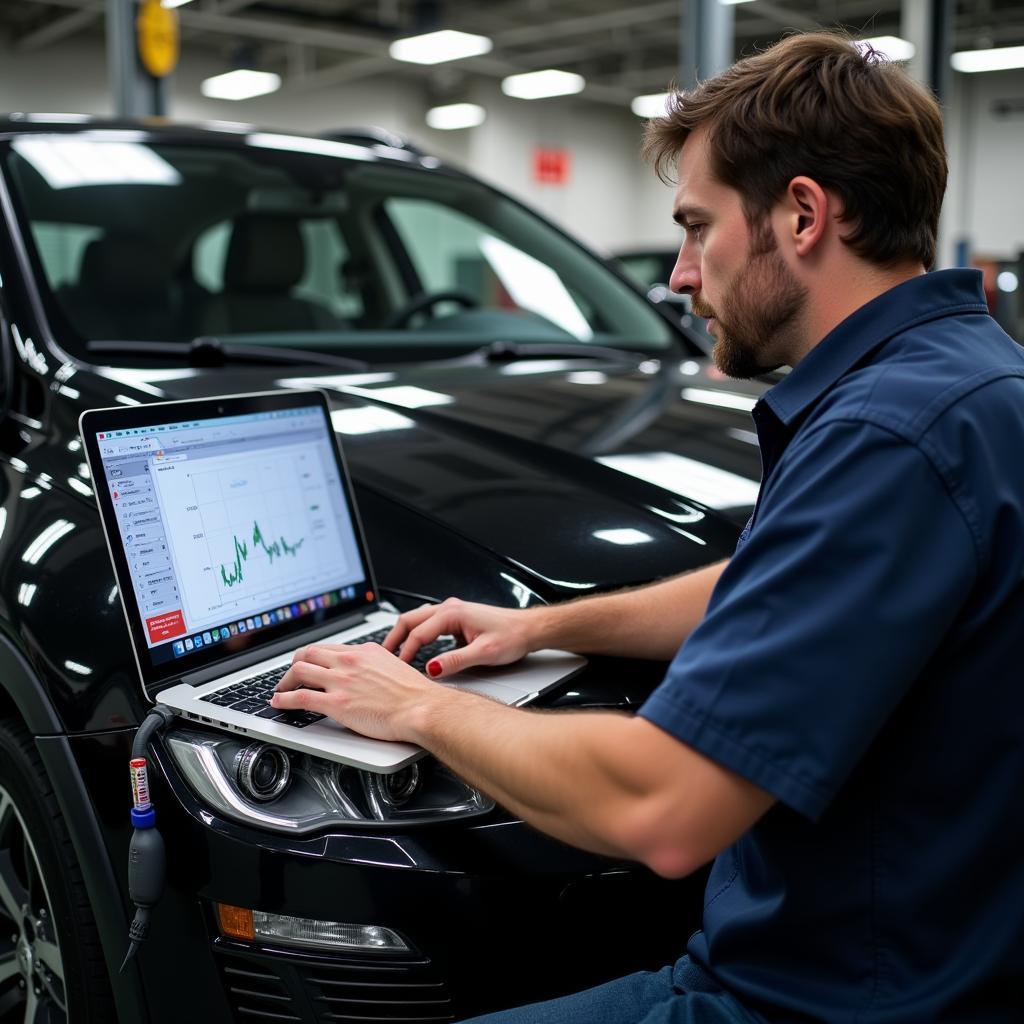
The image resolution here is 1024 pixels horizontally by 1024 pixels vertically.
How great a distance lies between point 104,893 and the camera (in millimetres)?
1418

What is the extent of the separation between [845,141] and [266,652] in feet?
3.09

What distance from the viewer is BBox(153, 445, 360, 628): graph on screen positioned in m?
1.48

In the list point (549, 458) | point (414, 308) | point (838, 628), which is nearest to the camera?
point (838, 628)

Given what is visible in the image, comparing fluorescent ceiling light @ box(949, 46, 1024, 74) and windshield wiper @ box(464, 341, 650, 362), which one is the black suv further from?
fluorescent ceiling light @ box(949, 46, 1024, 74)

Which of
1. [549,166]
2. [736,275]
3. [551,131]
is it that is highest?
[736,275]

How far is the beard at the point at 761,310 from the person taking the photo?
3.61 ft

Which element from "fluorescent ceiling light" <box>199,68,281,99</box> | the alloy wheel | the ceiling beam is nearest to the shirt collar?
the alloy wheel

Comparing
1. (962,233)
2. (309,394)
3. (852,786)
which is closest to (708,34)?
(309,394)

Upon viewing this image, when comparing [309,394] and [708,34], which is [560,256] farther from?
[708,34]

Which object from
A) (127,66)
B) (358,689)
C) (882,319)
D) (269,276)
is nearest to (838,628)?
(882,319)

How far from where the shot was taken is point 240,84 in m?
14.4

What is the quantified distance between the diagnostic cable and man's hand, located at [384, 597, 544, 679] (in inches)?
13.1

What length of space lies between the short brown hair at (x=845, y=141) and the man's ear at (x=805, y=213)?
11mm

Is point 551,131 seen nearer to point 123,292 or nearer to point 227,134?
point 227,134
